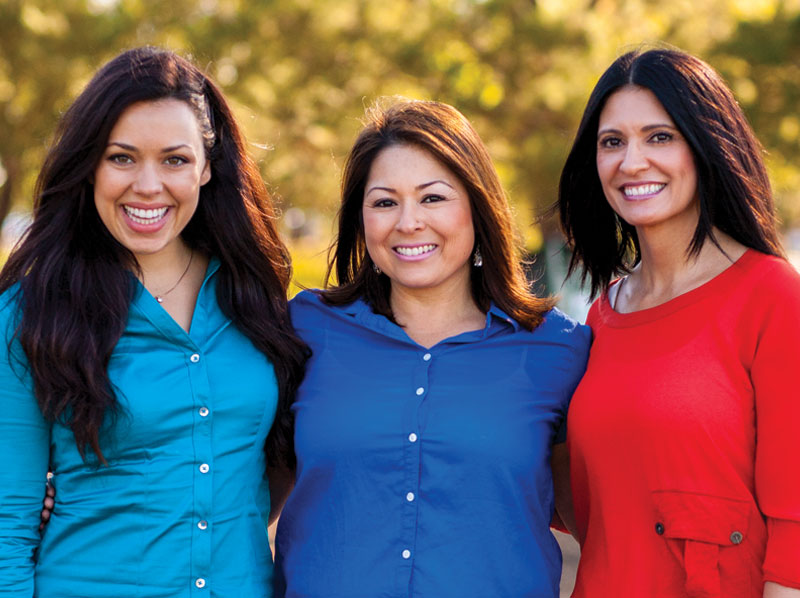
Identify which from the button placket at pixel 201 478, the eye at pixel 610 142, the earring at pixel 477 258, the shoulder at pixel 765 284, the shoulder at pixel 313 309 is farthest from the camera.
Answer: the earring at pixel 477 258

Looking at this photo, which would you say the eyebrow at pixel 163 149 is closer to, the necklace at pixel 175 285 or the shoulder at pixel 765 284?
the necklace at pixel 175 285

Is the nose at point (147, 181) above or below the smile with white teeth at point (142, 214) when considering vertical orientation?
above

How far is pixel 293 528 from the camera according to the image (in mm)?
2807

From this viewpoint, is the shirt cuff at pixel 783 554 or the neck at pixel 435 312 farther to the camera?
the neck at pixel 435 312

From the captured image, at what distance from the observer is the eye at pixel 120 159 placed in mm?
2686

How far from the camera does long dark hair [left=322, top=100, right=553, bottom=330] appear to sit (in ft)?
9.82

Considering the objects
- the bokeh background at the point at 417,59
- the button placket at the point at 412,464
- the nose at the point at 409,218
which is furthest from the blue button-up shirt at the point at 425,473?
the bokeh background at the point at 417,59

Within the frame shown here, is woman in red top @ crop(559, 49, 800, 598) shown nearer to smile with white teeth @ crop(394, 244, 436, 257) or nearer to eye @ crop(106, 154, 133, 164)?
smile with white teeth @ crop(394, 244, 436, 257)

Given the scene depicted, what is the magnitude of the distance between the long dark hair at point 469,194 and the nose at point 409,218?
17 cm

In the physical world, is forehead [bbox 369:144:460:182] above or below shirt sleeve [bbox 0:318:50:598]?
above

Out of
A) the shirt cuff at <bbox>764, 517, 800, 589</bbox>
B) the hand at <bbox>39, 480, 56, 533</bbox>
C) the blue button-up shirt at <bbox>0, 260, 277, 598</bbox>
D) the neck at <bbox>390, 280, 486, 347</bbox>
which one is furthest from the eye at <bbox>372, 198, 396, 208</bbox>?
the shirt cuff at <bbox>764, 517, 800, 589</bbox>

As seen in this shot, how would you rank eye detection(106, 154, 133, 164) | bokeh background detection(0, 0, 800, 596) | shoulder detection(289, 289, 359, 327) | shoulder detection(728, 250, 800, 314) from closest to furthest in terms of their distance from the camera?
1. shoulder detection(728, 250, 800, 314)
2. eye detection(106, 154, 133, 164)
3. shoulder detection(289, 289, 359, 327)
4. bokeh background detection(0, 0, 800, 596)

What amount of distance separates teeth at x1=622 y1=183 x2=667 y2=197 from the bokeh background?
4785mm

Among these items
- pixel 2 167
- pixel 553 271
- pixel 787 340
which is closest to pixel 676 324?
pixel 787 340
